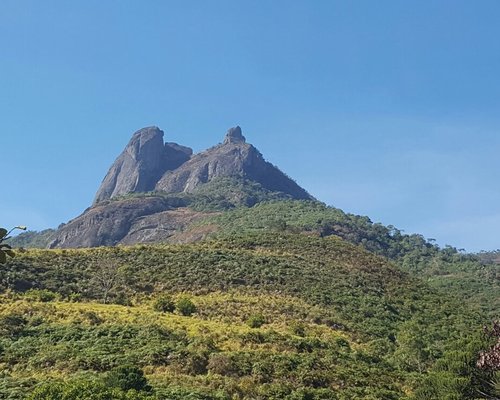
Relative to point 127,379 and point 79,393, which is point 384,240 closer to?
point 127,379

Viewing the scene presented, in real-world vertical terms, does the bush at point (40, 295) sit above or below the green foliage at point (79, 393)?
above

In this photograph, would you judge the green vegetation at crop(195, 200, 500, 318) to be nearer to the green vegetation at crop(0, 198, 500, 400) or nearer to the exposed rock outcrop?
the green vegetation at crop(0, 198, 500, 400)

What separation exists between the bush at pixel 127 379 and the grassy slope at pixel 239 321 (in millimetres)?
1652

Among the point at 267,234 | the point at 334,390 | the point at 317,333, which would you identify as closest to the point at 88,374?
the point at 334,390

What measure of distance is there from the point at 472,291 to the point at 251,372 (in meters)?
84.6

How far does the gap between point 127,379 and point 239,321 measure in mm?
20112

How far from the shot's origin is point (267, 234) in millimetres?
93375

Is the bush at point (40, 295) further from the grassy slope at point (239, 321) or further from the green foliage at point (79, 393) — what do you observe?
the green foliage at point (79, 393)

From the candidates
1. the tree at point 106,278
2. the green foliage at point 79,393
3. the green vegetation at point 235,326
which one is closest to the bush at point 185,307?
the green vegetation at point 235,326

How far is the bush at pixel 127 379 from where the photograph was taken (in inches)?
1036

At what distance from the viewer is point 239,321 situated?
46.3 metres

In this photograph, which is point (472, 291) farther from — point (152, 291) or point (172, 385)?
point (172, 385)

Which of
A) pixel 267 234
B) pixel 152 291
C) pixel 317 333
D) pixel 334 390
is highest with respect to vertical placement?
pixel 267 234

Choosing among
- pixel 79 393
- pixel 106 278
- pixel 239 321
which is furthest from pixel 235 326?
pixel 79 393
